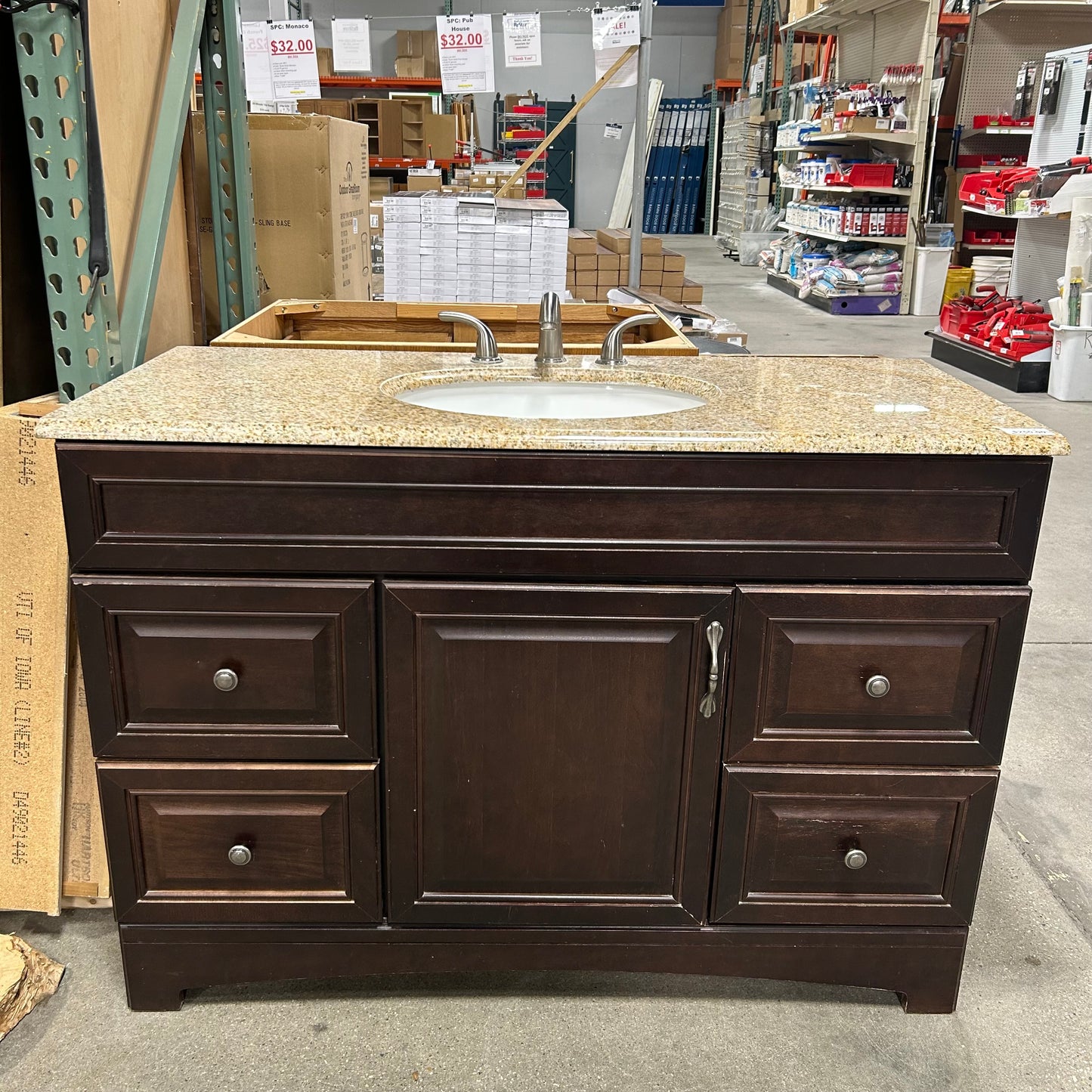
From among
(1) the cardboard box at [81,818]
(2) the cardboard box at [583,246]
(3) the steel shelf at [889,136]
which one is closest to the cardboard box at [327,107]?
(2) the cardboard box at [583,246]

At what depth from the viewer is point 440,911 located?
5.24 ft

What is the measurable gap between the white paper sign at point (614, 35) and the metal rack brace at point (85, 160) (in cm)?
151

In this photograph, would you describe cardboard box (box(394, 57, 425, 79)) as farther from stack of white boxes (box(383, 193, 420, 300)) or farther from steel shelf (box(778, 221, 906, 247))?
stack of white boxes (box(383, 193, 420, 300))

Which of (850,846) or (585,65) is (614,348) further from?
(585,65)

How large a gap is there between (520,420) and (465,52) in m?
2.82

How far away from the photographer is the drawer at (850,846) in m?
1.54

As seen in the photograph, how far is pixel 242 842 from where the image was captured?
1562mm

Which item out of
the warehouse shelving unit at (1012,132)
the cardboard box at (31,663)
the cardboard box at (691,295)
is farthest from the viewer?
the warehouse shelving unit at (1012,132)

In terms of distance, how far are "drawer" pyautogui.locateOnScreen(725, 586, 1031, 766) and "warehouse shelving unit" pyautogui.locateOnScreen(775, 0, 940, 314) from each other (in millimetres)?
7591

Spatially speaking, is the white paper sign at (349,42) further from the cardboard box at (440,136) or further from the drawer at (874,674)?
the cardboard box at (440,136)

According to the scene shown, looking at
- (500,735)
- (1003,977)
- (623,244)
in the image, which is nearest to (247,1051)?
(500,735)

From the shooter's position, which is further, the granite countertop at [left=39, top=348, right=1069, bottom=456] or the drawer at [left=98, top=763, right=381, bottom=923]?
the drawer at [left=98, top=763, right=381, bottom=923]

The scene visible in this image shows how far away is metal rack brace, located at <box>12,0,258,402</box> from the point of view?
1.52m

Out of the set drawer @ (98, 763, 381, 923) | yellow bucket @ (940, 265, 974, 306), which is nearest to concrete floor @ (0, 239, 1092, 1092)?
drawer @ (98, 763, 381, 923)
